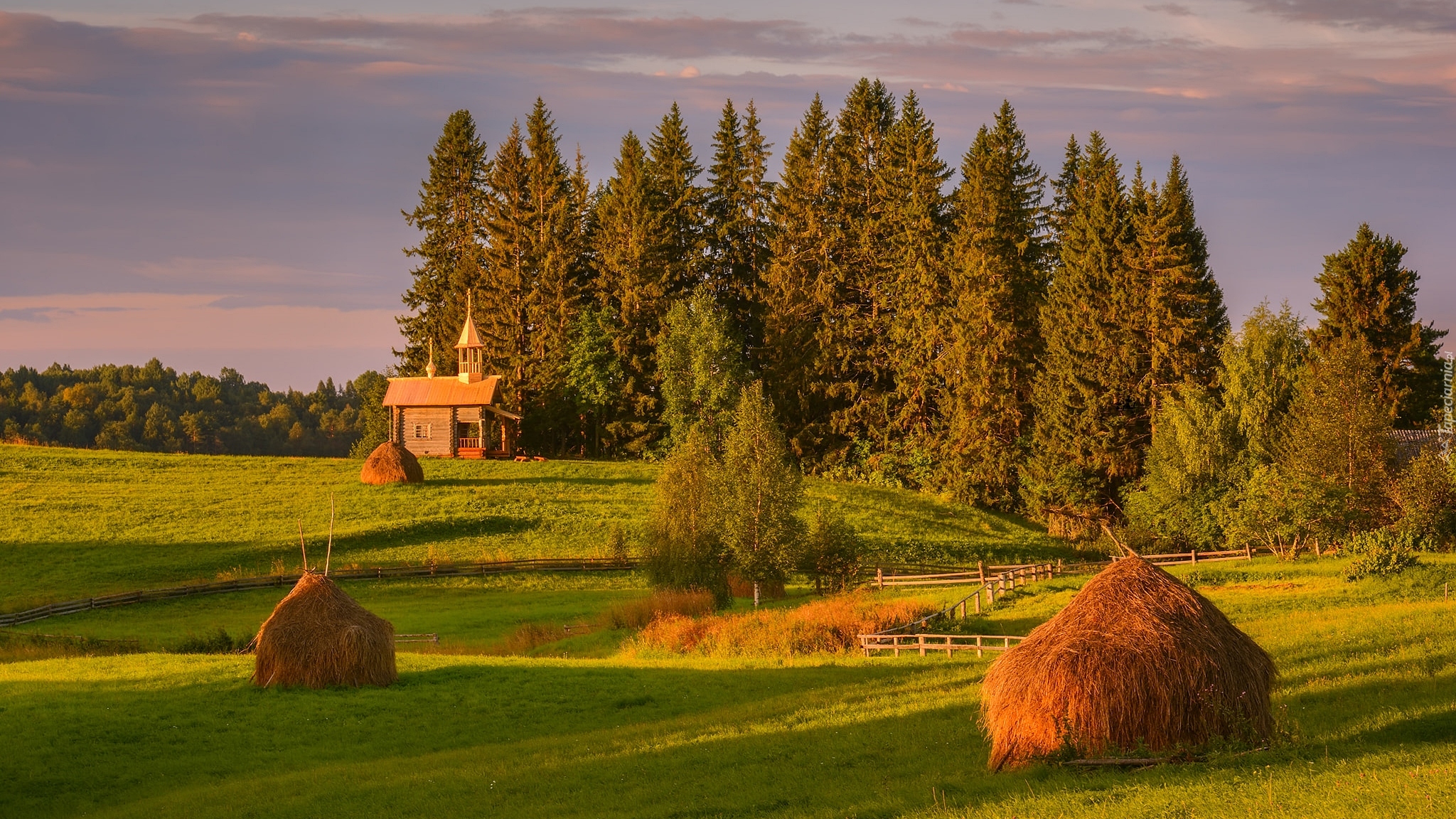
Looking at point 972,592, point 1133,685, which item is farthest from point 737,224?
point 1133,685

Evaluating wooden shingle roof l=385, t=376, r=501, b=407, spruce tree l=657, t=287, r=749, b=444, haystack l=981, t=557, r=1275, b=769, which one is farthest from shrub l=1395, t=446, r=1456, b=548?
wooden shingle roof l=385, t=376, r=501, b=407

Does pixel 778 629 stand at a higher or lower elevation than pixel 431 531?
lower

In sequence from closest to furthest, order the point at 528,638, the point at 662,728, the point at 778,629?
the point at 662,728, the point at 778,629, the point at 528,638

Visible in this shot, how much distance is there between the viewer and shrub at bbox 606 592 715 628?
4303 cm

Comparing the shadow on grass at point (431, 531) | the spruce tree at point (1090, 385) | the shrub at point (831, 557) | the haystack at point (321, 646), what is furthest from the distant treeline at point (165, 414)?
the haystack at point (321, 646)

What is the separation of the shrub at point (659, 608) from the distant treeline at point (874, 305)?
20368mm

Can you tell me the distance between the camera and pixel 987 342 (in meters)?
75.4

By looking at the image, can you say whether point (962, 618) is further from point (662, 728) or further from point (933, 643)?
point (662, 728)

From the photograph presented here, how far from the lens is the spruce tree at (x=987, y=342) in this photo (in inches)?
2940

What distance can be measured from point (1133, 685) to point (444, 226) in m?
88.0

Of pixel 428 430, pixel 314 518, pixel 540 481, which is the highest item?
pixel 428 430

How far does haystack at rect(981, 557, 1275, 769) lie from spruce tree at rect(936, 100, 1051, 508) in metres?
55.3

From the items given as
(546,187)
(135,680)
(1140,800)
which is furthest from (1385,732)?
(546,187)

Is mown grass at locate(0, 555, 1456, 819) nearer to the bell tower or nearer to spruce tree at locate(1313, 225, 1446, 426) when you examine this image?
spruce tree at locate(1313, 225, 1446, 426)
